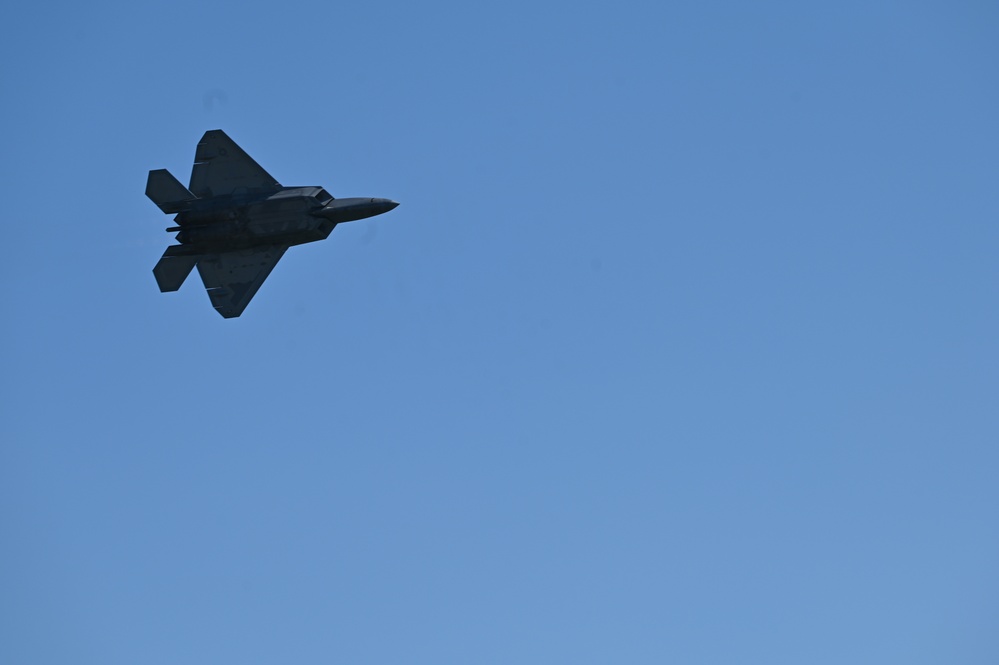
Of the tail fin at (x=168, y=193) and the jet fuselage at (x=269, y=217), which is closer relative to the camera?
the jet fuselage at (x=269, y=217)

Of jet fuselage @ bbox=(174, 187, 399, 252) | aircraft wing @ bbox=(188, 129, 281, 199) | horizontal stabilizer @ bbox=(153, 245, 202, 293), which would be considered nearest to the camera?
jet fuselage @ bbox=(174, 187, 399, 252)

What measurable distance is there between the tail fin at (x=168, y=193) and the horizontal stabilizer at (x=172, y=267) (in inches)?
90.3

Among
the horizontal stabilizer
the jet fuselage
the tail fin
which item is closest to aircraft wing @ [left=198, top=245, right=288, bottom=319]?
the horizontal stabilizer

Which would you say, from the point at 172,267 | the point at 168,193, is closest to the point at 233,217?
the point at 168,193

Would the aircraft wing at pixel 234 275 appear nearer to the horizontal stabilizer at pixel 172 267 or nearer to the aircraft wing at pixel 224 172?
the horizontal stabilizer at pixel 172 267

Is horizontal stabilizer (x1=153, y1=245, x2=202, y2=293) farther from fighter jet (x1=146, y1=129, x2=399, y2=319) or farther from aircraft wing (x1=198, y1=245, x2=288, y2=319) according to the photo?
aircraft wing (x1=198, y1=245, x2=288, y2=319)

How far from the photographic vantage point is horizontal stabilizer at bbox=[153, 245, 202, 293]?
82.7 metres

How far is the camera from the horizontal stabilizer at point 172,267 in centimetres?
8269

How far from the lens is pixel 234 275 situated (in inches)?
3255

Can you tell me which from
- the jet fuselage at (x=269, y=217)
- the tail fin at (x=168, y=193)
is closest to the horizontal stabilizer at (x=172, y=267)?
the jet fuselage at (x=269, y=217)

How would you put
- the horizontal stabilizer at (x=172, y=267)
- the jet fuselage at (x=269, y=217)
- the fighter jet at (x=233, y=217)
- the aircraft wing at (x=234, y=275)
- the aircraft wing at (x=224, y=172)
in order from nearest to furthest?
1. the jet fuselage at (x=269, y=217)
2. the fighter jet at (x=233, y=217)
3. the aircraft wing at (x=224, y=172)
4. the aircraft wing at (x=234, y=275)
5. the horizontal stabilizer at (x=172, y=267)

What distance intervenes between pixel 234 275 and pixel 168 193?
→ 5444mm

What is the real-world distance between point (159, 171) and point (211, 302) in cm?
737

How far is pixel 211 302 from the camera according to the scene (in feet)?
273
